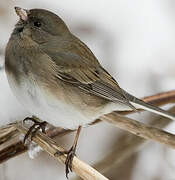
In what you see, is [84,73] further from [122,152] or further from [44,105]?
[122,152]

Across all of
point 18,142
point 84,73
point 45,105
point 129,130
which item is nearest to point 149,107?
point 129,130

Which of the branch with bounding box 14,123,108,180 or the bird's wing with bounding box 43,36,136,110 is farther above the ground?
the bird's wing with bounding box 43,36,136,110

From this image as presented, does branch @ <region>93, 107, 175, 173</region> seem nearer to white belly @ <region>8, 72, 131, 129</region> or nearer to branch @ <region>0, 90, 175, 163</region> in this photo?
branch @ <region>0, 90, 175, 163</region>

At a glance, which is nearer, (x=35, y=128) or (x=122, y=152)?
(x=35, y=128)

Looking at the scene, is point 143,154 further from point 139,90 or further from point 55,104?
point 55,104

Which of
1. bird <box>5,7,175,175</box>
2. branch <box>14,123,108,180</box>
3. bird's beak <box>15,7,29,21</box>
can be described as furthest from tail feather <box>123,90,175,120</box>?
bird's beak <box>15,7,29,21</box>

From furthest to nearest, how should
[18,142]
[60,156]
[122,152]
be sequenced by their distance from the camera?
[122,152]
[18,142]
[60,156]

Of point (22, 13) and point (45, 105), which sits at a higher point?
point (22, 13)

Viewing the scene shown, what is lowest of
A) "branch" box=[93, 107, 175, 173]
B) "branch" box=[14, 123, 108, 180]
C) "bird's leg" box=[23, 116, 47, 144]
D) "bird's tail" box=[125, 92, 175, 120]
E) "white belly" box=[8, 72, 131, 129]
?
"branch" box=[93, 107, 175, 173]
